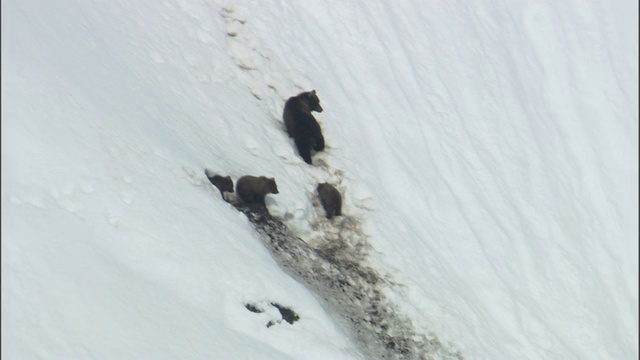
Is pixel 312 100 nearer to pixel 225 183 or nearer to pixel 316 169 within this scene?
pixel 316 169

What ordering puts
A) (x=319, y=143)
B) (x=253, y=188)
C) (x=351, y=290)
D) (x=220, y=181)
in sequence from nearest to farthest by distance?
(x=220, y=181) → (x=253, y=188) → (x=351, y=290) → (x=319, y=143)

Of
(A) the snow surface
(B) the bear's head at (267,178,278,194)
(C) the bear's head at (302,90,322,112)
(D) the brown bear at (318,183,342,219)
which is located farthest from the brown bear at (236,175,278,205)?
(C) the bear's head at (302,90,322,112)

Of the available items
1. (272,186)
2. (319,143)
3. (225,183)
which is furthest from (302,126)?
(225,183)

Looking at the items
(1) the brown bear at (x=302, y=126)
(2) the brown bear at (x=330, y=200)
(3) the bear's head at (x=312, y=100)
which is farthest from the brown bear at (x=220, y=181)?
(3) the bear's head at (x=312, y=100)

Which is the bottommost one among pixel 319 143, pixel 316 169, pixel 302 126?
pixel 316 169

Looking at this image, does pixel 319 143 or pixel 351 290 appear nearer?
pixel 351 290

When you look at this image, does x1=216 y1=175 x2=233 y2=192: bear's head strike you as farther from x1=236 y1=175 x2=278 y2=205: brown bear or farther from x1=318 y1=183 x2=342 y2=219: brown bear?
x1=318 y1=183 x2=342 y2=219: brown bear

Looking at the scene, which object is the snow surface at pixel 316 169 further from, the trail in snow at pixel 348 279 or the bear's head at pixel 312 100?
the bear's head at pixel 312 100
